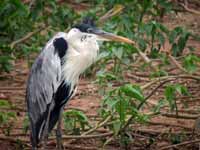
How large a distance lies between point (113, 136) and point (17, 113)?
1358mm

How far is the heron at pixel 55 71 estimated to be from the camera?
5617mm

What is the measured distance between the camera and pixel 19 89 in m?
7.55

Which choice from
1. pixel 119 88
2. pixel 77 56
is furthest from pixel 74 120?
pixel 119 88

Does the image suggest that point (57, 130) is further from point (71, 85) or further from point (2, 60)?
point (2, 60)

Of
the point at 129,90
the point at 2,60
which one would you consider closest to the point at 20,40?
the point at 2,60

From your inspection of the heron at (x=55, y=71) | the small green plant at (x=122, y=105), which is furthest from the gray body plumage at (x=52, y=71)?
the small green plant at (x=122, y=105)

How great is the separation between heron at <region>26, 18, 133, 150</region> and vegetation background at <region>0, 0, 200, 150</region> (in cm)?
17

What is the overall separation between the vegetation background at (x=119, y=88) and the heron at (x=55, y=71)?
17cm

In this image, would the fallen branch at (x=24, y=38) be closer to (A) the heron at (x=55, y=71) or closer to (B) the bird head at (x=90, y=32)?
(A) the heron at (x=55, y=71)

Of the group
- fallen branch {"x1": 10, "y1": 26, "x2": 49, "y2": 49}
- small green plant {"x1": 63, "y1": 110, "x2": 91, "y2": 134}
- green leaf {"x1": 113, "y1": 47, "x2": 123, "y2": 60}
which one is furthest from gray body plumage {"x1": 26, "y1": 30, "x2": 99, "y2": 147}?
fallen branch {"x1": 10, "y1": 26, "x2": 49, "y2": 49}

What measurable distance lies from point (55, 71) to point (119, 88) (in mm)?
841

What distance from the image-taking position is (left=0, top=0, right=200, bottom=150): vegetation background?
17.8 feet

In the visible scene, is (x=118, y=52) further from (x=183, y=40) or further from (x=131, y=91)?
(x=183, y=40)

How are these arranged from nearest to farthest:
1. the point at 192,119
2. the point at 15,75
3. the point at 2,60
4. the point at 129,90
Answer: the point at 129,90, the point at 192,119, the point at 2,60, the point at 15,75
